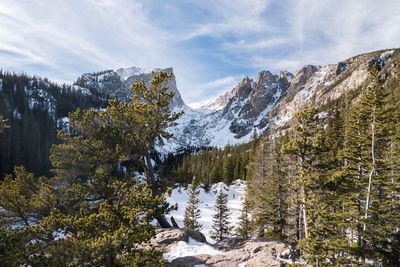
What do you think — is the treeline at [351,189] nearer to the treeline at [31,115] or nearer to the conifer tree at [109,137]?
the conifer tree at [109,137]

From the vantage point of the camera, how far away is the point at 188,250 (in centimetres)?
1811

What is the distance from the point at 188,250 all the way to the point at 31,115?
110354 millimetres

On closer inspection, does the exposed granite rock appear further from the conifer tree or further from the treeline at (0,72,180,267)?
the conifer tree

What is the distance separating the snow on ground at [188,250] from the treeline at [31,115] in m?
73.5

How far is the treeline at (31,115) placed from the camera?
8288 centimetres

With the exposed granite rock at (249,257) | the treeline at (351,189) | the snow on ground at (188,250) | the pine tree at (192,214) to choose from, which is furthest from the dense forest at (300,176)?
the pine tree at (192,214)

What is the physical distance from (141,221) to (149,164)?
917 centimetres

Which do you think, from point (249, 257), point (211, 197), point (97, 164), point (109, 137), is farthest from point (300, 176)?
point (211, 197)

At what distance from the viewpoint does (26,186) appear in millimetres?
18781

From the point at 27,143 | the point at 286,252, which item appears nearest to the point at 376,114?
the point at 286,252

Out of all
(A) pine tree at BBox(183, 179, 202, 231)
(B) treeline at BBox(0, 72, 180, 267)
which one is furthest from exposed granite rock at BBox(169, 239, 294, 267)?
(A) pine tree at BBox(183, 179, 202, 231)

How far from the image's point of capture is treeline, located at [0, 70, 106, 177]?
3263 inches

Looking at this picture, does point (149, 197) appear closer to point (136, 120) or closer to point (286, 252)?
point (136, 120)

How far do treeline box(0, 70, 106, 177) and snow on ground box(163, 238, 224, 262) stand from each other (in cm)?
7348
